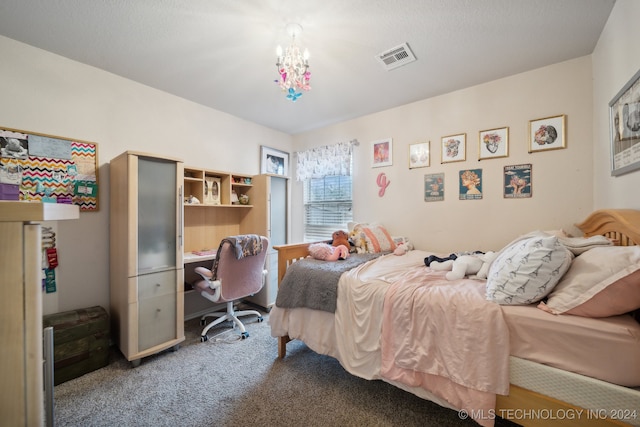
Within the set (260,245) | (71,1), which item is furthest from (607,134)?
(71,1)

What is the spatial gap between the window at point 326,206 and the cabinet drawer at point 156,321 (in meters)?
2.11

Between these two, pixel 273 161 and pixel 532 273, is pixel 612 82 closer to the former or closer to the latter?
pixel 532 273

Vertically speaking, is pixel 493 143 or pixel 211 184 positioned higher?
pixel 493 143

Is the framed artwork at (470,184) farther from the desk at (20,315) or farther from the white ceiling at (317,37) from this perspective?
the desk at (20,315)

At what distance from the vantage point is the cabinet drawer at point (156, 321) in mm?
2021

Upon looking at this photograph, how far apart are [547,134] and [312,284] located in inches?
95.4

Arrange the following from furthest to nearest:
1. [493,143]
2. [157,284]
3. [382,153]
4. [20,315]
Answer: [382,153], [493,143], [157,284], [20,315]

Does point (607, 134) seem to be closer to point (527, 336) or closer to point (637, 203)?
point (637, 203)

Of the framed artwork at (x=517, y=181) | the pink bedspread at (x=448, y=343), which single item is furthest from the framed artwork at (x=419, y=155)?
the pink bedspread at (x=448, y=343)

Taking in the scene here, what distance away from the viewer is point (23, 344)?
0.46 m

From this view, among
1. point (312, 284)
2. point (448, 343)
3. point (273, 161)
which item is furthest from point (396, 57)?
point (273, 161)

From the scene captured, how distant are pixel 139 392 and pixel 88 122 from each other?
2232 millimetres

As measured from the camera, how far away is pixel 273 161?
3.82 m

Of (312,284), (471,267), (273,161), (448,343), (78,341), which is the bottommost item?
(78,341)
